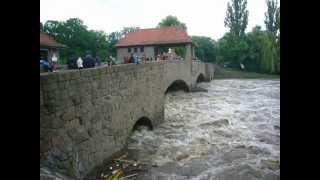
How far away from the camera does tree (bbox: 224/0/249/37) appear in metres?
51.1

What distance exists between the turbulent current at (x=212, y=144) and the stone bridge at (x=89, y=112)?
1.09 metres

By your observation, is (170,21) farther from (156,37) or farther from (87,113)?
(87,113)

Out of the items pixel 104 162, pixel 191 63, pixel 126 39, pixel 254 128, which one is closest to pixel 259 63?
pixel 126 39

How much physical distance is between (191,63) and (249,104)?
7479mm


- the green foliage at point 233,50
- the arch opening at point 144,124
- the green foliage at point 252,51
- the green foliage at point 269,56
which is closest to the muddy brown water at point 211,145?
the arch opening at point 144,124

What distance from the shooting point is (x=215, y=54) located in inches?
2207

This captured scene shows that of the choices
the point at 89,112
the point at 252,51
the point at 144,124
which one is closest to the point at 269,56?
the point at 252,51

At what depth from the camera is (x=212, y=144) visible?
1173cm

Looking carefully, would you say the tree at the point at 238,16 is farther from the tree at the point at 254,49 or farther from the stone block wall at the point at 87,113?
the stone block wall at the point at 87,113

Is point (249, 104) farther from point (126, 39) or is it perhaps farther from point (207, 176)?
point (126, 39)

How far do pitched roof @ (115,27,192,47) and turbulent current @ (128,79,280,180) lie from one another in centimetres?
1673

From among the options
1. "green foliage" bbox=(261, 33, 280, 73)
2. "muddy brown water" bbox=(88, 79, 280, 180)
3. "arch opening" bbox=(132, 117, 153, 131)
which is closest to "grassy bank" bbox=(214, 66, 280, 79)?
"green foliage" bbox=(261, 33, 280, 73)

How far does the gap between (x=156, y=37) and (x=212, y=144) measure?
87.3ft
